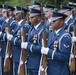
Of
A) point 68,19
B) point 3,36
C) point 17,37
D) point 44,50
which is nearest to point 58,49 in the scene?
point 44,50

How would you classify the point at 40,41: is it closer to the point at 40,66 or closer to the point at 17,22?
the point at 40,66

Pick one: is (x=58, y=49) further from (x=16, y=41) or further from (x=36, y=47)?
(x=16, y=41)

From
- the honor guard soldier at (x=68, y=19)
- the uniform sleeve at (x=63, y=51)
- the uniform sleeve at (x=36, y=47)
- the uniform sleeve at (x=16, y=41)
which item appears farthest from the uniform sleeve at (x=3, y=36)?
the uniform sleeve at (x=63, y=51)

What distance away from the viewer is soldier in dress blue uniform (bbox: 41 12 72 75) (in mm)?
6488

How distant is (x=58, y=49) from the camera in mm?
6574

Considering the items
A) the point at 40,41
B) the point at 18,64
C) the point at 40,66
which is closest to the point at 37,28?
the point at 40,41

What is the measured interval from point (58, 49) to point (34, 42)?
0.97 metres

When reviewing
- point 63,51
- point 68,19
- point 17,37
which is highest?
point 68,19

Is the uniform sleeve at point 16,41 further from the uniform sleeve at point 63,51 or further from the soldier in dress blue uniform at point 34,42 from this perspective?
the uniform sleeve at point 63,51

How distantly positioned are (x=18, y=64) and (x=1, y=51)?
1.18 m

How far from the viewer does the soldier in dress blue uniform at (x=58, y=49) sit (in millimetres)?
6488

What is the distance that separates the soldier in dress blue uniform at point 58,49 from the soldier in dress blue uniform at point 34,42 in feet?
1.91

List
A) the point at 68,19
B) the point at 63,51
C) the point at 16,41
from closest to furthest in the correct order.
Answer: the point at 63,51
the point at 16,41
the point at 68,19

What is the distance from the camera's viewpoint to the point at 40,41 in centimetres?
736
